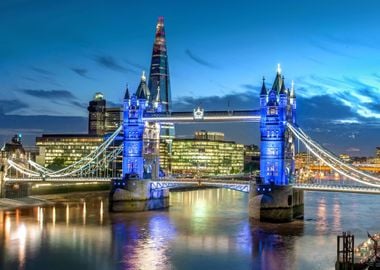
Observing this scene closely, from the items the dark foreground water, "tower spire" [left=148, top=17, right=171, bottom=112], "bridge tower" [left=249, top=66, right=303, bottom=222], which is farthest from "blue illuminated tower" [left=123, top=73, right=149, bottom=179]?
"tower spire" [left=148, top=17, right=171, bottom=112]

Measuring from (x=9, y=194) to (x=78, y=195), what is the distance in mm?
16435

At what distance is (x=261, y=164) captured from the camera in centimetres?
6281

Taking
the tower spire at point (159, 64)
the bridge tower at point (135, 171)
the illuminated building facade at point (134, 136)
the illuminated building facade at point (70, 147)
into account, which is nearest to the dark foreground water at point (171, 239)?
the bridge tower at point (135, 171)

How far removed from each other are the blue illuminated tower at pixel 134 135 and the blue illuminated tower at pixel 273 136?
625 inches

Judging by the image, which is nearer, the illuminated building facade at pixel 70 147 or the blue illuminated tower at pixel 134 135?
the blue illuminated tower at pixel 134 135

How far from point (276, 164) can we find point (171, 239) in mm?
17087

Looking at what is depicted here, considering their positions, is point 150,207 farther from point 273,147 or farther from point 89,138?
point 89,138

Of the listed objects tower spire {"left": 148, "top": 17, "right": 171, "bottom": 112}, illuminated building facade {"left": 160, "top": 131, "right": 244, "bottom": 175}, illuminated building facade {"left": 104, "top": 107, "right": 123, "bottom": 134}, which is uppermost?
tower spire {"left": 148, "top": 17, "right": 171, "bottom": 112}

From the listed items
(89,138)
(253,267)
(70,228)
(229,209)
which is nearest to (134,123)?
(229,209)

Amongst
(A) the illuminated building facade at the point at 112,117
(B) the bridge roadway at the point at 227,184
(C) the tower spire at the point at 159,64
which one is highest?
(C) the tower spire at the point at 159,64

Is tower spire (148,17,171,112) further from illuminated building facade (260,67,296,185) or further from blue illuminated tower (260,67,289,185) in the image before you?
blue illuminated tower (260,67,289,185)

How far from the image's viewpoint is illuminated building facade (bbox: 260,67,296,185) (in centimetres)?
6150

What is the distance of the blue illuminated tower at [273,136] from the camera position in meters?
61.5

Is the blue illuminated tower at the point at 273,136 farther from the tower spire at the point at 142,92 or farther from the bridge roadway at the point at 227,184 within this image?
the tower spire at the point at 142,92
